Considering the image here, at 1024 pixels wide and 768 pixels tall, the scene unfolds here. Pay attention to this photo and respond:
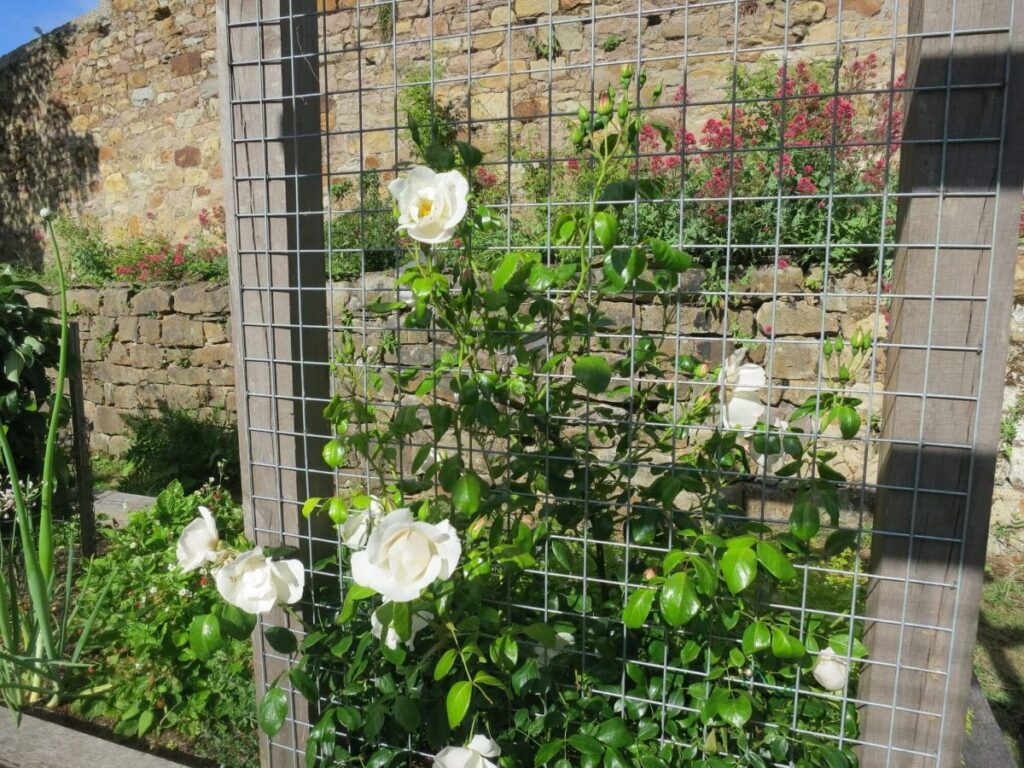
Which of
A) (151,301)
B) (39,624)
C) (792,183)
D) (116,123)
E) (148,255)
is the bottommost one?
(39,624)

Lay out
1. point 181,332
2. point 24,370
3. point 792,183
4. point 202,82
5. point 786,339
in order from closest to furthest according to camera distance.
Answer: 1. point 786,339
2. point 24,370
3. point 792,183
4. point 181,332
5. point 202,82

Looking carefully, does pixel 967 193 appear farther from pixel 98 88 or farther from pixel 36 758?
pixel 98 88

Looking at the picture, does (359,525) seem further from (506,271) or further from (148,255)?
(148,255)

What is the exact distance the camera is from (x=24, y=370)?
3.29m

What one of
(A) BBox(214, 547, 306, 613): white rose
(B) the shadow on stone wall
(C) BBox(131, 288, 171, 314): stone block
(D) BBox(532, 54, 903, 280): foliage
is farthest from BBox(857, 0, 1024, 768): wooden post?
(B) the shadow on stone wall

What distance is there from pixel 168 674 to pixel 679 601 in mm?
1644

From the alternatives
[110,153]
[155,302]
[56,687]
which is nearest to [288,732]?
[56,687]

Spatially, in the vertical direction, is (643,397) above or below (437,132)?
below

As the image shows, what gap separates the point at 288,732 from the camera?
1.79 m

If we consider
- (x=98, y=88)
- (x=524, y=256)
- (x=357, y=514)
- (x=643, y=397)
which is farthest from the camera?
(x=98, y=88)

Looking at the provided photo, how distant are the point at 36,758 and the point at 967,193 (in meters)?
2.42

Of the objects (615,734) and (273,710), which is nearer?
(615,734)

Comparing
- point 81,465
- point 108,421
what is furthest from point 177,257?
point 81,465

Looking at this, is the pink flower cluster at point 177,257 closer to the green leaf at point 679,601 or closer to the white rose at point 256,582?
the white rose at point 256,582
